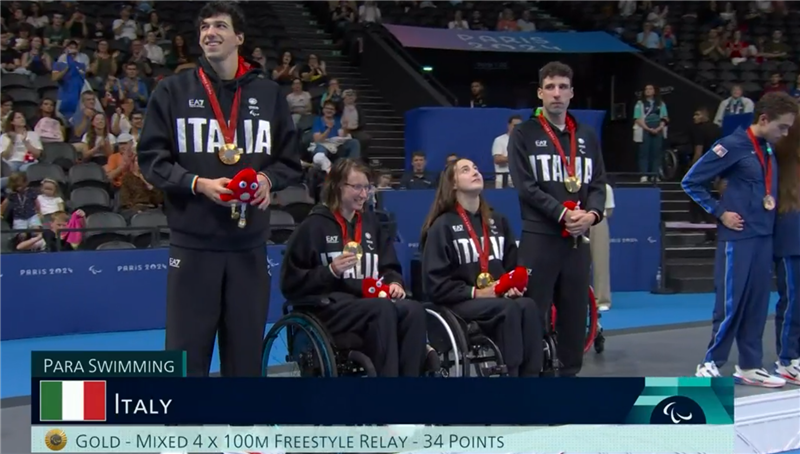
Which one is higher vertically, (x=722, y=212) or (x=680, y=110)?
(x=680, y=110)

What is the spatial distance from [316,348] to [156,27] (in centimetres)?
942

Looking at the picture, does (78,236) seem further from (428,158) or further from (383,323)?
(383,323)

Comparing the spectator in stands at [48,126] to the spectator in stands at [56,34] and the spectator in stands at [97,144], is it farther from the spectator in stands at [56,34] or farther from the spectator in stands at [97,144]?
the spectator in stands at [56,34]

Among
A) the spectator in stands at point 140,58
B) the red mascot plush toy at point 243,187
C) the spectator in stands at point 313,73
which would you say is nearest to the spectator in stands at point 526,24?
the spectator in stands at point 313,73

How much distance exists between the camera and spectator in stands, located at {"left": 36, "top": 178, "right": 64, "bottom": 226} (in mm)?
7738

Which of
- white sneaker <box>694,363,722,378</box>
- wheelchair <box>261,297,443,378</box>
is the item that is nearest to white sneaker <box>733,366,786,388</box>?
white sneaker <box>694,363,722,378</box>

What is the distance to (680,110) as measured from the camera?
14.9m

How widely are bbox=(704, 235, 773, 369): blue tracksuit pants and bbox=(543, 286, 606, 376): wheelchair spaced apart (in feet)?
2.28

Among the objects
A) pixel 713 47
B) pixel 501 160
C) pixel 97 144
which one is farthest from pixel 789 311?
pixel 713 47

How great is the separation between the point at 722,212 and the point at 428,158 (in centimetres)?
558

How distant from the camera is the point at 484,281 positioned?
14.6 feet

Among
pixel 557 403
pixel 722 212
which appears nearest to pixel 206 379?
pixel 557 403

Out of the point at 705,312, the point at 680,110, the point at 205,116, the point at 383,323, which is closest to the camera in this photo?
the point at 205,116

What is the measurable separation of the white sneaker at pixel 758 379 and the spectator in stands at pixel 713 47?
39.4ft
